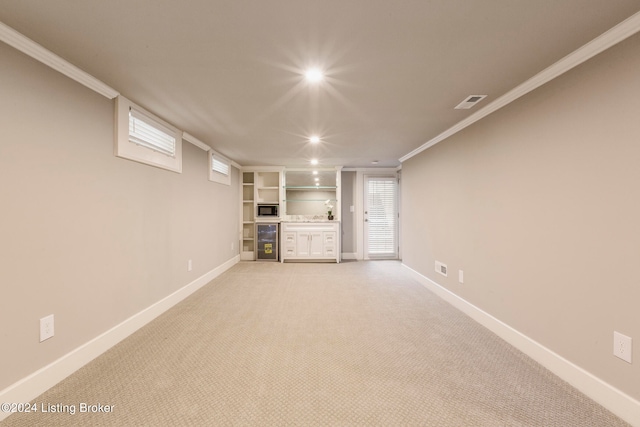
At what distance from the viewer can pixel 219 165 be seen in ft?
14.6

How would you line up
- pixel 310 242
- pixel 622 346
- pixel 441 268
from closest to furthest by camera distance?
pixel 622 346
pixel 441 268
pixel 310 242

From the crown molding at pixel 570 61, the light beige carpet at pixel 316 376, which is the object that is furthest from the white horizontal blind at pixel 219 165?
the crown molding at pixel 570 61

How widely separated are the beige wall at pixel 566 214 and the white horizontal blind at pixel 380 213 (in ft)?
10.3

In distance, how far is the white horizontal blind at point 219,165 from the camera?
164 inches

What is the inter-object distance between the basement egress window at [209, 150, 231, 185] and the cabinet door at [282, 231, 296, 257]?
1663 millimetres

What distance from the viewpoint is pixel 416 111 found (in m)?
2.53

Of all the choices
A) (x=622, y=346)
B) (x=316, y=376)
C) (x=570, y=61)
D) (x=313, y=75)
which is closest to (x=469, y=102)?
(x=570, y=61)

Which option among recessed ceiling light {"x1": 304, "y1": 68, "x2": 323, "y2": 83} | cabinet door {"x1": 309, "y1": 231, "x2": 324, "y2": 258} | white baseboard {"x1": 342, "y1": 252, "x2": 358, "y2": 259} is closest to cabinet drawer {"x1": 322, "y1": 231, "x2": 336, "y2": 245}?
cabinet door {"x1": 309, "y1": 231, "x2": 324, "y2": 258}

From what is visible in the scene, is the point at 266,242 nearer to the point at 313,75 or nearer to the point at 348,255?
the point at 348,255

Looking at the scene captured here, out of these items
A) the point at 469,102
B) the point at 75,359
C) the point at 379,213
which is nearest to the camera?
the point at 75,359

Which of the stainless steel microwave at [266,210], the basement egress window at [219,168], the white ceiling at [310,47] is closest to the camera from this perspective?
the white ceiling at [310,47]

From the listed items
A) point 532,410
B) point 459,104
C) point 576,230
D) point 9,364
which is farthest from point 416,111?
point 9,364

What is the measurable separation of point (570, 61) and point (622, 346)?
174 centimetres

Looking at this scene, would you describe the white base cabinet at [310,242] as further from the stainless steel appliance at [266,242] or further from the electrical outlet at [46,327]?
the electrical outlet at [46,327]
